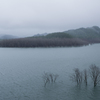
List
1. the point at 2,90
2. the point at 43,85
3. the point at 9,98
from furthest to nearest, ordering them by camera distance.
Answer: the point at 43,85 < the point at 2,90 < the point at 9,98

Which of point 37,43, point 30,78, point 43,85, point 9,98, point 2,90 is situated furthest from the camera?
point 37,43

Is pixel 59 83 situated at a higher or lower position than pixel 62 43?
lower

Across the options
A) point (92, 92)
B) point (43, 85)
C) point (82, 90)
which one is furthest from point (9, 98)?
point (92, 92)

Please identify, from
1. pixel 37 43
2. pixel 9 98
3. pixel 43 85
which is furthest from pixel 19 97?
pixel 37 43

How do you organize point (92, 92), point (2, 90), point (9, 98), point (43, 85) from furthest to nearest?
point (43, 85) < point (2, 90) < point (92, 92) < point (9, 98)

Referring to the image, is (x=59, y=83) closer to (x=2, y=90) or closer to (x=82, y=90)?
(x=82, y=90)

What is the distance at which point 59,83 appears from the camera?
42.8 ft

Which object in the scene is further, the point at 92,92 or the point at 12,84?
the point at 12,84

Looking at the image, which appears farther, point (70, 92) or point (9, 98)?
point (70, 92)

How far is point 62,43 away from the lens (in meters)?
77.0

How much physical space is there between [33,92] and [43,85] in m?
1.68

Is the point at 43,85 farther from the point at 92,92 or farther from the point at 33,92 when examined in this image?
the point at 92,92

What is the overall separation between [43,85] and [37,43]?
6388 cm

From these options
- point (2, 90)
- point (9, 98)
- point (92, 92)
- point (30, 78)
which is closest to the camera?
point (9, 98)
